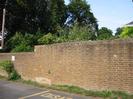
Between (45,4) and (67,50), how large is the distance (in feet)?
85.1

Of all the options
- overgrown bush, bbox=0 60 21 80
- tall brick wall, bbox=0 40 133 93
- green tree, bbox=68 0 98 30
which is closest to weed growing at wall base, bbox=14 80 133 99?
tall brick wall, bbox=0 40 133 93

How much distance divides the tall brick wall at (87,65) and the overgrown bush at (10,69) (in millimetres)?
1662

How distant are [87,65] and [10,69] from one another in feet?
30.0

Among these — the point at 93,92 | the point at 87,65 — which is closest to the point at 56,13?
the point at 87,65

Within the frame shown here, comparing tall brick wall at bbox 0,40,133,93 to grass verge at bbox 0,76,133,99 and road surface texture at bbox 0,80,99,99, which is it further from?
road surface texture at bbox 0,80,99,99

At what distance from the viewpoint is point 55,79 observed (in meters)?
20.7

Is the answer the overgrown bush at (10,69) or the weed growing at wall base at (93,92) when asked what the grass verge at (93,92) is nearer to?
the weed growing at wall base at (93,92)

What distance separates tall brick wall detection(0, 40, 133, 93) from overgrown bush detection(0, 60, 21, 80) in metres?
1.66

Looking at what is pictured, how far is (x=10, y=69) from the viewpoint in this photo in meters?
25.6

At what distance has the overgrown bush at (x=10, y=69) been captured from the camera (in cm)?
2470

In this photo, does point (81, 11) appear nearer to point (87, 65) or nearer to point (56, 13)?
point (56, 13)

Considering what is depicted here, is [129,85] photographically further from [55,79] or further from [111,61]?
[55,79]

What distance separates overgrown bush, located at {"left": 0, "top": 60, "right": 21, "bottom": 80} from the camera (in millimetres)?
24703

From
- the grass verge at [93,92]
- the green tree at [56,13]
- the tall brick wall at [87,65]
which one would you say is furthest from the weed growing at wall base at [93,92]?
the green tree at [56,13]
